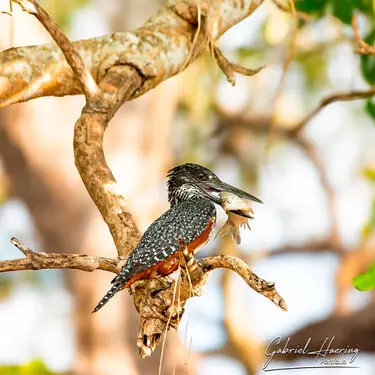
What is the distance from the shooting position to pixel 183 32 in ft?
16.6

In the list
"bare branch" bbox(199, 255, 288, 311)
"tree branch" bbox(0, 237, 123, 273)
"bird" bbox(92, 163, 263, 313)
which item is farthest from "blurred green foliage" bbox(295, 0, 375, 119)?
"tree branch" bbox(0, 237, 123, 273)

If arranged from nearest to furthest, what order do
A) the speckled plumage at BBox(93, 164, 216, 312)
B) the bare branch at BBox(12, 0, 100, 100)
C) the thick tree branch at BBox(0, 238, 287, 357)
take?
the thick tree branch at BBox(0, 238, 287, 357) < the speckled plumage at BBox(93, 164, 216, 312) < the bare branch at BBox(12, 0, 100, 100)

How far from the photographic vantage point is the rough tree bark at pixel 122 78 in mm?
3752

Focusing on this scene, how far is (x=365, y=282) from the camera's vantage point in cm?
399

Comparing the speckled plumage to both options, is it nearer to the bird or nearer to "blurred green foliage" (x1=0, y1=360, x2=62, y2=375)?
the bird

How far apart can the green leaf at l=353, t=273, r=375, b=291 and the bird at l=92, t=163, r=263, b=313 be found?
67cm

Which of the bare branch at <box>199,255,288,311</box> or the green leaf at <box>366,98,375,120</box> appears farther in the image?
the green leaf at <box>366,98,375,120</box>

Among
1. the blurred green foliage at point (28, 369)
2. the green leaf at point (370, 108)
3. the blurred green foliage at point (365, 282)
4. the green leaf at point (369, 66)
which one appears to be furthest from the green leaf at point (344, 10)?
the blurred green foliage at point (28, 369)

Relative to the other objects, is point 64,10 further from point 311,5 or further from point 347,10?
point 347,10

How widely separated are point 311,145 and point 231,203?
8.69 metres

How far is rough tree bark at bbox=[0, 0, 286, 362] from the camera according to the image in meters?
3.75

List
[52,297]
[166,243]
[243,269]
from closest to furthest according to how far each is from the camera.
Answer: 1. [243,269]
2. [166,243]
3. [52,297]

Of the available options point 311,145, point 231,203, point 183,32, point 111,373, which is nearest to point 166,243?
point 231,203

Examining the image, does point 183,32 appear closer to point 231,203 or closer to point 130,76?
point 130,76
